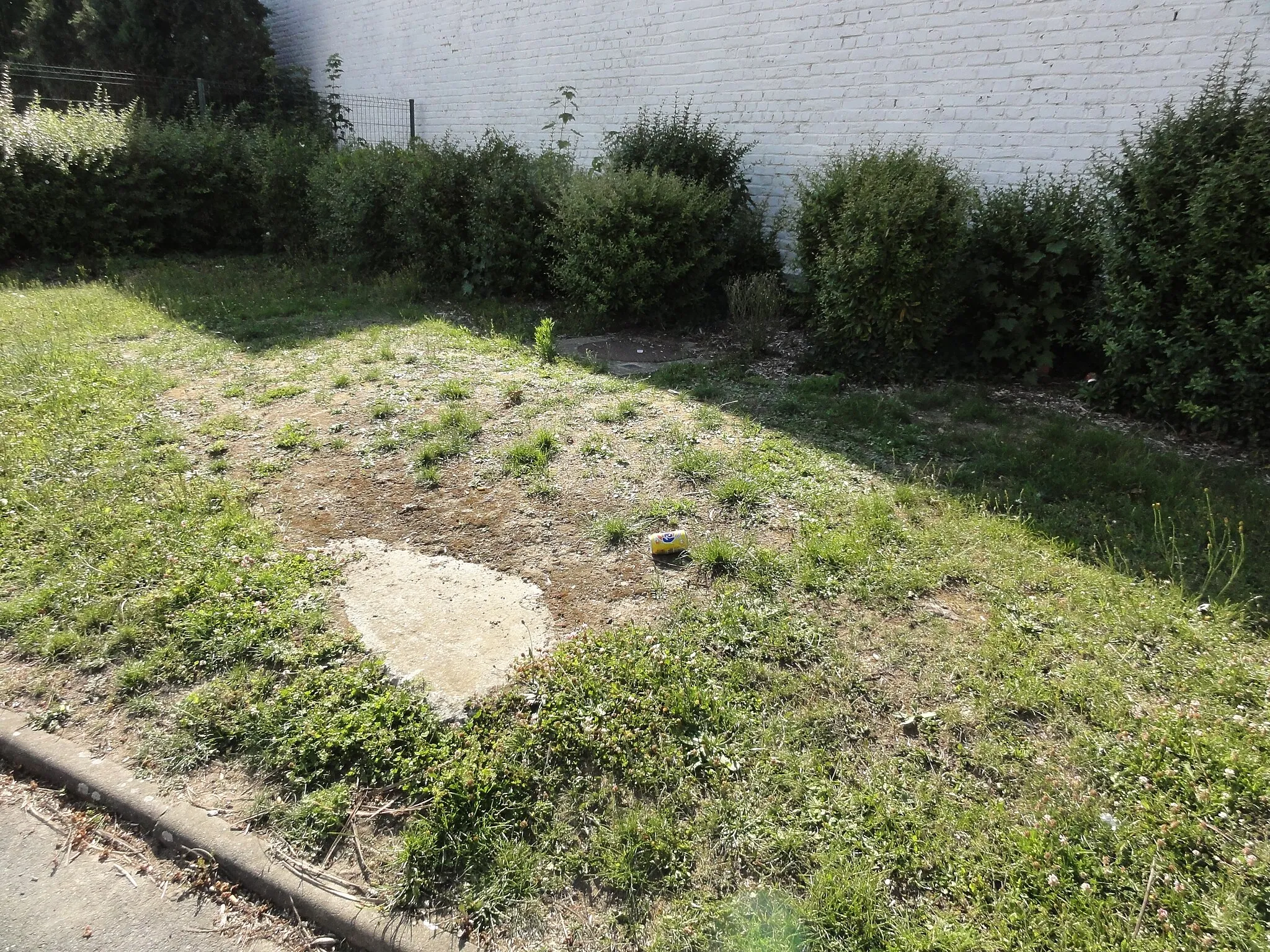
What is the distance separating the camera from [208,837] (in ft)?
7.52

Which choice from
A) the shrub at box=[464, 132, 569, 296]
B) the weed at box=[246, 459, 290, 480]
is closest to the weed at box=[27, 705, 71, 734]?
the weed at box=[246, 459, 290, 480]

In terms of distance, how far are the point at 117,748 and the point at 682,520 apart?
8.09ft

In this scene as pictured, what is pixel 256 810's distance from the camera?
2369 millimetres

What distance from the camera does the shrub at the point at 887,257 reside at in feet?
18.3

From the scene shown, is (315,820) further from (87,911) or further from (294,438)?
(294,438)

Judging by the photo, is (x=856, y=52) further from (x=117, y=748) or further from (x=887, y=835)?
(x=117, y=748)

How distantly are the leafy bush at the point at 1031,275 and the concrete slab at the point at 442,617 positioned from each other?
442cm

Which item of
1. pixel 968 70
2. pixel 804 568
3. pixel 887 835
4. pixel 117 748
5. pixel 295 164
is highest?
pixel 968 70

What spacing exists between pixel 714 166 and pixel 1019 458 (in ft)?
16.5

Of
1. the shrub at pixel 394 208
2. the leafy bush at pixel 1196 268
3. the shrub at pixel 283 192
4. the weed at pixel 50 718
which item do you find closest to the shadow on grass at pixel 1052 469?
the leafy bush at pixel 1196 268

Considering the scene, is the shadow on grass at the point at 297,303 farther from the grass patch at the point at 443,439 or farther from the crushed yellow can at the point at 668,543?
the crushed yellow can at the point at 668,543

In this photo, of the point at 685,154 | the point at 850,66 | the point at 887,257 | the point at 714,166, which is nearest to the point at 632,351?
the point at 887,257

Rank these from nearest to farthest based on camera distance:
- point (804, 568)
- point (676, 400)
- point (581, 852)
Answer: point (581, 852) → point (804, 568) → point (676, 400)

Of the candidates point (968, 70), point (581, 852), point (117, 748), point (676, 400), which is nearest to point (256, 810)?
point (117, 748)
